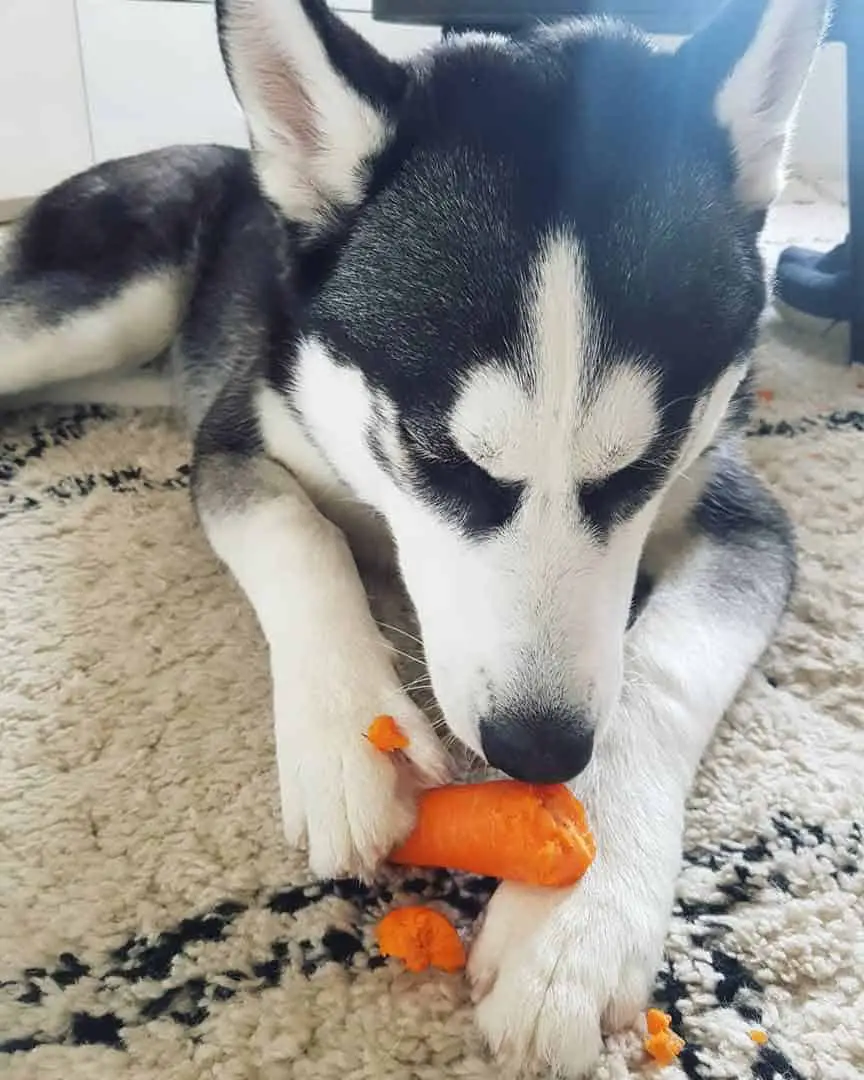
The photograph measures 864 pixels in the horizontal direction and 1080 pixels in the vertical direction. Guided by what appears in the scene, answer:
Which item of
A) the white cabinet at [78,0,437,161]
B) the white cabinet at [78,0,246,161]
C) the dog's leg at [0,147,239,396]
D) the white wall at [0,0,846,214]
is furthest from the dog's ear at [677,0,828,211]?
the white cabinet at [78,0,246,161]

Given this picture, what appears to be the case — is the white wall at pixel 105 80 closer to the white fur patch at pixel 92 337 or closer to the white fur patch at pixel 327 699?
the white fur patch at pixel 92 337

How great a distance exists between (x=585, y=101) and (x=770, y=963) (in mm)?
980

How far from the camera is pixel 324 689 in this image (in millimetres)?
1330

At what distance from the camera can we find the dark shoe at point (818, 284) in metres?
2.82

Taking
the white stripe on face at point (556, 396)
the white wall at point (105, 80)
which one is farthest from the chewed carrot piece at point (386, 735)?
the white wall at point (105, 80)

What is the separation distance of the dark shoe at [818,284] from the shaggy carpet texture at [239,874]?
1168 mm

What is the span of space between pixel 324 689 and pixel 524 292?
51 cm

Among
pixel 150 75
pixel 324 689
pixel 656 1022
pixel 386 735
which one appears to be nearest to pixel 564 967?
pixel 656 1022

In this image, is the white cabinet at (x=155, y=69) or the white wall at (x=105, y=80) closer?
the white wall at (x=105, y=80)

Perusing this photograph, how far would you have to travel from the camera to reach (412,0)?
94.7 inches

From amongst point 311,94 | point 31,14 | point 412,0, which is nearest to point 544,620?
point 311,94

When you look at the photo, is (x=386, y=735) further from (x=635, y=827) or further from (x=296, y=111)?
(x=296, y=111)

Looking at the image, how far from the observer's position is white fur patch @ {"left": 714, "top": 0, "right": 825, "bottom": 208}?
1.26 metres

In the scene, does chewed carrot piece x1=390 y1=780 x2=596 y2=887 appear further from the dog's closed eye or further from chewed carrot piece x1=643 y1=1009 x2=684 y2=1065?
the dog's closed eye
